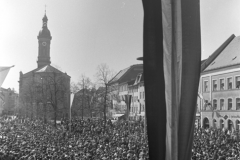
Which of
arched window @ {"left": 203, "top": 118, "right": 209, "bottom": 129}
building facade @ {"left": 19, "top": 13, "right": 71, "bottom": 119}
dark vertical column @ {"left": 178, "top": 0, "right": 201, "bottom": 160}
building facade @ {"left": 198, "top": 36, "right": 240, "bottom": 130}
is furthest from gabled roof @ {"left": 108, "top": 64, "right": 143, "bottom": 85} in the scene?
dark vertical column @ {"left": 178, "top": 0, "right": 201, "bottom": 160}

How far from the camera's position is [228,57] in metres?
32.4

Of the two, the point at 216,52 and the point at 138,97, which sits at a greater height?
the point at 216,52

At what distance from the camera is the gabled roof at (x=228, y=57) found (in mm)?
30516

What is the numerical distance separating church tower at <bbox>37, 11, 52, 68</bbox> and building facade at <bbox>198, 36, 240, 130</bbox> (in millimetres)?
55318

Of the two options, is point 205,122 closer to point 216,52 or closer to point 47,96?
point 216,52

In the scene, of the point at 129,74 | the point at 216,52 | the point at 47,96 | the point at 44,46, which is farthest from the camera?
the point at 44,46

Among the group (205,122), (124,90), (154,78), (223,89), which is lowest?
(205,122)

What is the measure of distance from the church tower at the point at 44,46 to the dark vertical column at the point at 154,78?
79237mm

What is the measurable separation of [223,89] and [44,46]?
2410 inches

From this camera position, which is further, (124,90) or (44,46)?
(44,46)

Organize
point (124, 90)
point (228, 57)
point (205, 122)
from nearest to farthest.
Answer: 1. point (228, 57)
2. point (205, 122)
3. point (124, 90)

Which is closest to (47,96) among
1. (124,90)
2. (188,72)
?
(124,90)

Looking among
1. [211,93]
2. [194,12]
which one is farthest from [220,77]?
[194,12]

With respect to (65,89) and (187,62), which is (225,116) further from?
(187,62)
